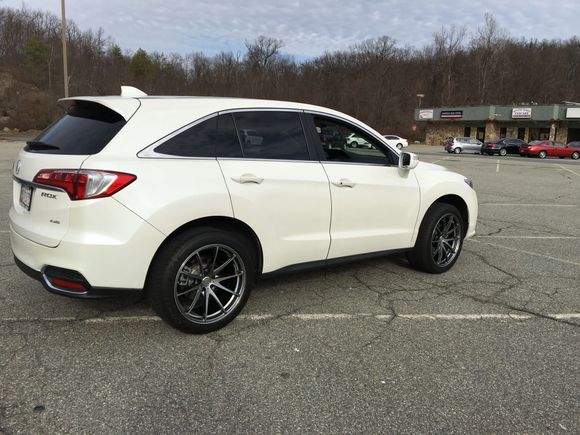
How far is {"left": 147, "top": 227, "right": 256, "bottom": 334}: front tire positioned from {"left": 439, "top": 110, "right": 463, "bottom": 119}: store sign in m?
66.9

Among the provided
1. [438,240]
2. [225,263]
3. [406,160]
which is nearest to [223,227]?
[225,263]

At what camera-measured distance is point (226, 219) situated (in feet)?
12.2

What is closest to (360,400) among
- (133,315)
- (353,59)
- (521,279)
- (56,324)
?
(133,315)

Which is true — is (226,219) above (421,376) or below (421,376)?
above

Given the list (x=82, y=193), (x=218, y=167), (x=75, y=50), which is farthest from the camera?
(x=75, y=50)

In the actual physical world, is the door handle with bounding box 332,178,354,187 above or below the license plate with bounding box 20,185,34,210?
above

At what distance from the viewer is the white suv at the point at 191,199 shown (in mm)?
3234

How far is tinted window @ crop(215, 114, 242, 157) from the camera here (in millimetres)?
3744

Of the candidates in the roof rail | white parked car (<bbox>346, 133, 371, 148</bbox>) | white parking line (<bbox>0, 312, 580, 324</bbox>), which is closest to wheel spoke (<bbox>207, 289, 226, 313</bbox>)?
white parking line (<bbox>0, 312, 580, 324</bbox>)

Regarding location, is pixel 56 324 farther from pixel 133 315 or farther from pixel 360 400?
pixel 360 400

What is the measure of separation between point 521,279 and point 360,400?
3235mm

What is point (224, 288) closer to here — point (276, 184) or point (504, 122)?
point (276, 184)

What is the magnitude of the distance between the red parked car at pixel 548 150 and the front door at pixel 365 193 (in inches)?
1566

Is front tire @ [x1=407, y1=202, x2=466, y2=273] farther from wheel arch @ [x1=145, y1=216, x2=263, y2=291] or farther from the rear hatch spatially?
the rear hatch
